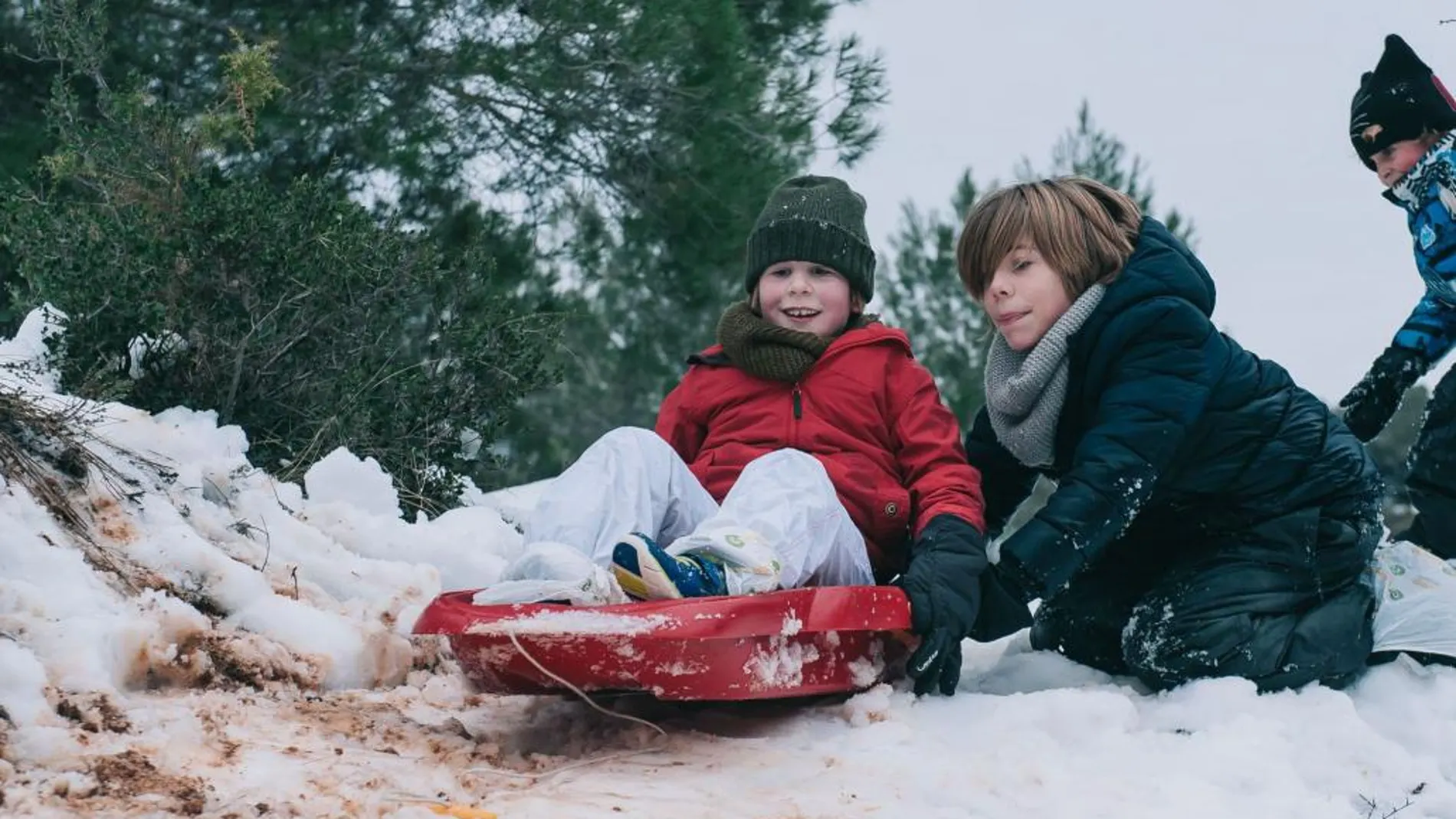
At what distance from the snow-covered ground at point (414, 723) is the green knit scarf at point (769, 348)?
796 mm

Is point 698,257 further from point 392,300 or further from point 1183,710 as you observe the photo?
point 1183,710

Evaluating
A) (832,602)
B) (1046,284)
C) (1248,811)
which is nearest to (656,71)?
(1046,284)

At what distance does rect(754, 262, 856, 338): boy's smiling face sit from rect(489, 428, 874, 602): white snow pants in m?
0.60

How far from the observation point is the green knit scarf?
3.28m

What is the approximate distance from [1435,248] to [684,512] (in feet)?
7.33

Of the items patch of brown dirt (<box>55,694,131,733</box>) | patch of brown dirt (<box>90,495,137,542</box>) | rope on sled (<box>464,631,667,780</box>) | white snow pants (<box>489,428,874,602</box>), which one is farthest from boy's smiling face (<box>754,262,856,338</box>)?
patch of brown dirt (<box>55,694,131,733</box>)

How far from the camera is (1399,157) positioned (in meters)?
3.91

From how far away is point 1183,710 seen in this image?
9.15ft

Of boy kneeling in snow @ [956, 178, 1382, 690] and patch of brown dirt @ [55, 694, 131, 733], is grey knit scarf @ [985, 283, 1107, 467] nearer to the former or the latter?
boy kneeling in snow @ [956, 178, 1382, 690]

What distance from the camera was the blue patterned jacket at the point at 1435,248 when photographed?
3812 millimetres

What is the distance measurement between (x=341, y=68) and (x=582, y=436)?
916 centimetres

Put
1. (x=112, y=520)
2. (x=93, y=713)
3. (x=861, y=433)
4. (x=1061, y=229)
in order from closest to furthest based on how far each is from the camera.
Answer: (x=93, y=713) → (x=112, y=520) → (x=1061, y=229) → (x=861, y=433)

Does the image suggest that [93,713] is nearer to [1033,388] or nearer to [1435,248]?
[1033,388]

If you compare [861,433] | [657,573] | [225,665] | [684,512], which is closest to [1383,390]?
[861,433]
